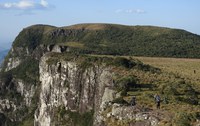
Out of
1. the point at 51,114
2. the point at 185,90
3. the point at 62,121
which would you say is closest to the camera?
the point at 185,90

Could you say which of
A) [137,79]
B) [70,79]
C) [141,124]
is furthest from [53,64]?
[141,124]

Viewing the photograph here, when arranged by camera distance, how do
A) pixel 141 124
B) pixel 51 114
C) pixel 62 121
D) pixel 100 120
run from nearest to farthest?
pixel 141 124 → pixel 100 120 → pixel 62 121 → pixel 51 114

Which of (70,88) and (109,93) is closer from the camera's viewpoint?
(109,93)

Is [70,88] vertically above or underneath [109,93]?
underneath

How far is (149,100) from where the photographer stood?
60812 millimetres

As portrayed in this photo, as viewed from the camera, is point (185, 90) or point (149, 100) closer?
point (149, 100)

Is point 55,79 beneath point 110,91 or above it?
beneath

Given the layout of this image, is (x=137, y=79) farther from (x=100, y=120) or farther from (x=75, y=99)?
(x=75, y=99)

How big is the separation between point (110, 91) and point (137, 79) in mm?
7797

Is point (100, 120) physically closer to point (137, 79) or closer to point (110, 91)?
point (110, 91)

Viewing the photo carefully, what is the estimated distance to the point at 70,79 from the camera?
128 m

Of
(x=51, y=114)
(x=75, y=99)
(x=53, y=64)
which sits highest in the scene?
(x=53, y=64)

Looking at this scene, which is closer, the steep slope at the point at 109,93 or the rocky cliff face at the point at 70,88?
the steep slope at the point at 109,93

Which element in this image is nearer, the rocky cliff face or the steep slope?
the steep slope
